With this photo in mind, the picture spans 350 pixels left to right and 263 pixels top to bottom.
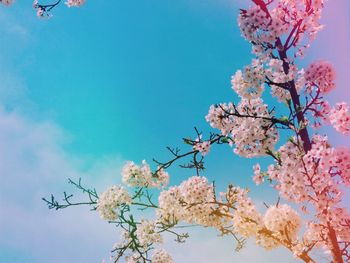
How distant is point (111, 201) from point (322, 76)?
223 inches

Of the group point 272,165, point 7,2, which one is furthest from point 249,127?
point 7,2

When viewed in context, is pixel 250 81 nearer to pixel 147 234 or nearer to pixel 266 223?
pixel 266 223

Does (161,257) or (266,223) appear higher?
(161,257)

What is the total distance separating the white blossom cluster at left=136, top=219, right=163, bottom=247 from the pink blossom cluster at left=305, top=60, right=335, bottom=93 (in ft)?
17.8

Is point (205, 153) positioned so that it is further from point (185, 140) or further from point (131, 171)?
point (131, 171)

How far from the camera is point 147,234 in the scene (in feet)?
39.7

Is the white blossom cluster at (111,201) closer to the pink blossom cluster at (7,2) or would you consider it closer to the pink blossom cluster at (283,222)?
the pink blossom cluster at (283,222)

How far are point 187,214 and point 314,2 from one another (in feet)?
18.2

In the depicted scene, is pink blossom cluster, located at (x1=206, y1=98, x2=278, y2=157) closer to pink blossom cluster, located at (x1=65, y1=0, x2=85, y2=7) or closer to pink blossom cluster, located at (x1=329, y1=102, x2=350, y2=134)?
pink blossom cluster, located at (x1=329, y1=102, x2=350, y2=134)

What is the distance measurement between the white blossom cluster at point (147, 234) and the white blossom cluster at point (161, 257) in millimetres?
422

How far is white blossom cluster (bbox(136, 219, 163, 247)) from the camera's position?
12.0m

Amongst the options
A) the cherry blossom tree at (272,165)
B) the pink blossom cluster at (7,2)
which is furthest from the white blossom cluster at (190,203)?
the pink blossom cluster at (7,2)

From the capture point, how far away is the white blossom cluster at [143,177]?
1244 centimetres

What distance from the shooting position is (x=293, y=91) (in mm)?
9344
